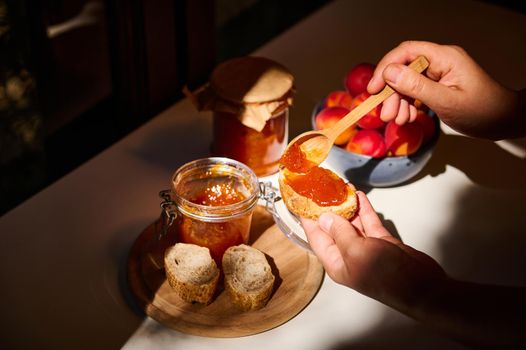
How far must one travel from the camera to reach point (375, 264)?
3.07ft

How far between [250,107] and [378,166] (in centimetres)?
32

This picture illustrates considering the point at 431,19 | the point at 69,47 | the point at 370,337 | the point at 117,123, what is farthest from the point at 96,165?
the point at 431,19

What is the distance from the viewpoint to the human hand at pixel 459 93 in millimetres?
1205

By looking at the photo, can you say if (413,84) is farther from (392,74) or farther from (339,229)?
(339,229)

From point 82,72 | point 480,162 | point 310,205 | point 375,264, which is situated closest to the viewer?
point 375,264

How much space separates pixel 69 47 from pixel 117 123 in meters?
0.74

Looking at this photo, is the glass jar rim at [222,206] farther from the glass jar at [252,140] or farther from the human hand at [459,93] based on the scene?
the human hand at [459,93]

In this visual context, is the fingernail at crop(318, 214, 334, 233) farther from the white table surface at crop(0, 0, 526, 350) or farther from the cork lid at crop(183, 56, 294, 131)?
the cork lid at crop(183, 56, 294, 131)

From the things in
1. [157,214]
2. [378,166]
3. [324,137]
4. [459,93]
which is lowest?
[157,214]

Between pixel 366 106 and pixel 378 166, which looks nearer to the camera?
pixel 366 106

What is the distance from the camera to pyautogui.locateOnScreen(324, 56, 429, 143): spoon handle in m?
1.20

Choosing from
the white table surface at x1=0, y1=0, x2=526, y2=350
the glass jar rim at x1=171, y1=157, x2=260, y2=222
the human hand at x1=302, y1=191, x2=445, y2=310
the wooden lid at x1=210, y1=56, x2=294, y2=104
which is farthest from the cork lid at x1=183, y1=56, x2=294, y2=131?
the human hand at x1=302, y1=191, x2=445, y2=310

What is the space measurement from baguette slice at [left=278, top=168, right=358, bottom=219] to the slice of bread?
0.12 meters

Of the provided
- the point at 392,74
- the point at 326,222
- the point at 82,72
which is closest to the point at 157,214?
the point at 326,222
